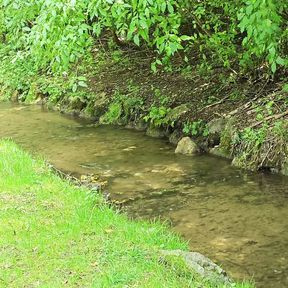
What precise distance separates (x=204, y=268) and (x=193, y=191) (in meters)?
3.13

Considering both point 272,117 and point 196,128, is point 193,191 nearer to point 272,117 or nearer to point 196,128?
point 272,117

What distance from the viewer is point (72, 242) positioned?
17.2ft

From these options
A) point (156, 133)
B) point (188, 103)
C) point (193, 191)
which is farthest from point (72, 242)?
point (188, 103)

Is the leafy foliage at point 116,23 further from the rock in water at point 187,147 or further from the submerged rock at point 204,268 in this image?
the submerged rock at point 204,268

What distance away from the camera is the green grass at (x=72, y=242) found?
448 cm

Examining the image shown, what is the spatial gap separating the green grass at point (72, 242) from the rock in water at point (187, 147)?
3.25 m

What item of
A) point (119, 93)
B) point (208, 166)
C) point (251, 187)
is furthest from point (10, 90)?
point (251, 187)

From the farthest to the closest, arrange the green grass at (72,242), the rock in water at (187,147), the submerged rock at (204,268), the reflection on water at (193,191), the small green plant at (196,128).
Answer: the small green plant at (196,128) → the rock in water at (187,147) → the reflection on water at (193,191) → the submerged rock at (204,268) → the green grass at (72,242)

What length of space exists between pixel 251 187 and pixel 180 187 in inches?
41.5

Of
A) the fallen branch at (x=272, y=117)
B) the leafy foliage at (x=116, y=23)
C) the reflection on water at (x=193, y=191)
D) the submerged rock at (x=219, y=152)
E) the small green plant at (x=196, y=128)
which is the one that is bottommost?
the reflection on water at (x=193, y=191)

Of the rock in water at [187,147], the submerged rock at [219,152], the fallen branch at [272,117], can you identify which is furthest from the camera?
the rock in water at [187,147]

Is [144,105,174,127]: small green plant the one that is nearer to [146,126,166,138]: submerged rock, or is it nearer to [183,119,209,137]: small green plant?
[146,126,166,138]: submerged rock

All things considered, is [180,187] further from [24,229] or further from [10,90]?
[10,90]

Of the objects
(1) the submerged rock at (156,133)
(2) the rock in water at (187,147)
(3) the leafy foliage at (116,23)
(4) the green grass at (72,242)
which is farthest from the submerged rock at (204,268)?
(1) the submerged rock at (156,133)
